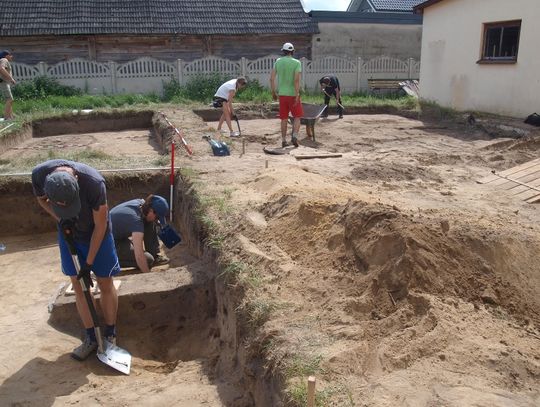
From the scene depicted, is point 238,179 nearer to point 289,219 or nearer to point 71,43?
point 289,219

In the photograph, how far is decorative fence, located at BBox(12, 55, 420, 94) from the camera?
1650 centimetres

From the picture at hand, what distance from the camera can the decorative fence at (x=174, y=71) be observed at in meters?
16.5

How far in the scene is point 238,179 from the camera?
21.2ft

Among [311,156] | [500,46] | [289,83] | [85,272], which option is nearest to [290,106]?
[289,83]

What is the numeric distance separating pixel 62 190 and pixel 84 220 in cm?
56

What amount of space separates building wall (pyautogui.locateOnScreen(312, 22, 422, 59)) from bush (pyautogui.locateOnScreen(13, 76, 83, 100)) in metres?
9.44

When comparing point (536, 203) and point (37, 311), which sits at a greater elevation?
point (536, 203)

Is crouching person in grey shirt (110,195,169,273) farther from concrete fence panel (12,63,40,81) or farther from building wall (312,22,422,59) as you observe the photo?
building wall (312,22,422,59)

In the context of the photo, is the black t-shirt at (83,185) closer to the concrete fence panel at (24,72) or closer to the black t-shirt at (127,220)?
the black t-shirt at (127,220)

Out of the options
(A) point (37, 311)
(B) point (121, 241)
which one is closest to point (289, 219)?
(B) point (121, 241)

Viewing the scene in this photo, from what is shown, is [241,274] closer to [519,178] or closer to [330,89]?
[519,178]

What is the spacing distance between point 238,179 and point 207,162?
3.76ft

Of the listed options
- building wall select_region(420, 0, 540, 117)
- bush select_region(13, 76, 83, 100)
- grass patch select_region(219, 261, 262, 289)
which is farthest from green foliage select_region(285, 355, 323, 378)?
bush select_region(13, 76, 83, 100)

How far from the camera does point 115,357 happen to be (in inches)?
157
